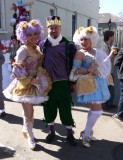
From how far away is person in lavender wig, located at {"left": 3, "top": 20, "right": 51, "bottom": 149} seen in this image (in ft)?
12.7

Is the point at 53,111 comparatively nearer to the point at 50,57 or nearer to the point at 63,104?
the point at 63,104

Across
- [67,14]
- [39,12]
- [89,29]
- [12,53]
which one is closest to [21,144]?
[89,29]

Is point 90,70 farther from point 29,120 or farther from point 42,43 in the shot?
point 29,120

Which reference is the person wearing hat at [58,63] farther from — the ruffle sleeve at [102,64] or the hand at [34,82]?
the ruffle sleeve at [102,64]

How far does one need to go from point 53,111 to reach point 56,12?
1102 centimetres

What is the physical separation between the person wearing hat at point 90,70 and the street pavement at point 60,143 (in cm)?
55

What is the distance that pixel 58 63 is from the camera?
160 inches

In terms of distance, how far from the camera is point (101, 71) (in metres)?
4.04

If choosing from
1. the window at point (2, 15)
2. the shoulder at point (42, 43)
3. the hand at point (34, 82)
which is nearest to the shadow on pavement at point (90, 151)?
the hand at point (34, 82)

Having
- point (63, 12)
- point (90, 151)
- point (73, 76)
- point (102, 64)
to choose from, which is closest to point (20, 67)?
point (73, 76)

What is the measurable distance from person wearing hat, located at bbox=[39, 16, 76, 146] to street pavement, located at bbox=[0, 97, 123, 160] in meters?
0.30

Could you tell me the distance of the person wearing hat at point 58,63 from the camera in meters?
4.03

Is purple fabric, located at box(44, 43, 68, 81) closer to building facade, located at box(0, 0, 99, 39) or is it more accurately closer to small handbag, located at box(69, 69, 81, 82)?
small handbag, located at box(69, 69, 81, 82)

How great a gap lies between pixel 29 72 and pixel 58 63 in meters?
0.44
